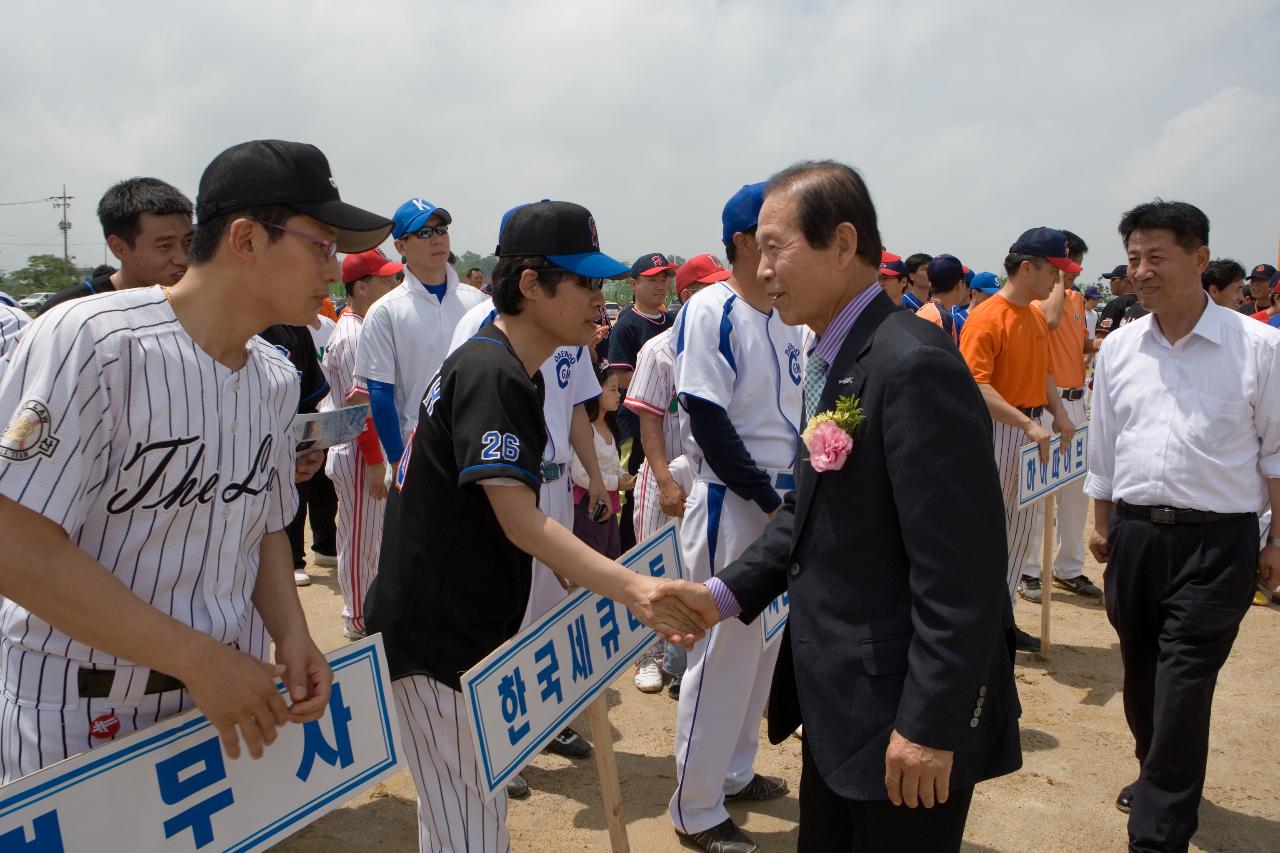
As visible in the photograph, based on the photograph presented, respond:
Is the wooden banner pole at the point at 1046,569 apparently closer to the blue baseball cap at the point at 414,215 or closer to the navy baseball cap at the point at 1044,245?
the navy baseball cap at the point at 1044,245

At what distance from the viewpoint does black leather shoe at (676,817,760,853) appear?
351 cm

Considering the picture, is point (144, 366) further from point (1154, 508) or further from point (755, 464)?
point (1154, 508)

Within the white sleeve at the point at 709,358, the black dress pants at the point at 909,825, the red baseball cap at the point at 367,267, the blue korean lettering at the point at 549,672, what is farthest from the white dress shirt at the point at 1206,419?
the red baseball cap at the point at 367,267

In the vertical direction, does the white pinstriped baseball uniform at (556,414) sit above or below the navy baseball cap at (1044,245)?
below

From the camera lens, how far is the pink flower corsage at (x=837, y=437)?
2.00m

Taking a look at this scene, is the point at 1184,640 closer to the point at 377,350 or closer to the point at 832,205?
the point at 832,205

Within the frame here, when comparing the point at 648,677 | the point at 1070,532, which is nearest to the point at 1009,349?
the point at 1070,532

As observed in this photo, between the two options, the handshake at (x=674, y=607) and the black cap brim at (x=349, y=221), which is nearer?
the black cap brim at (x=349, y=221)

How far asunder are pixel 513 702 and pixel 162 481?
1055 mm

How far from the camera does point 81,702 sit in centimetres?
178

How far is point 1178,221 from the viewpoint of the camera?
142 inches

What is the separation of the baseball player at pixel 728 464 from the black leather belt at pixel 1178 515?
144 cm

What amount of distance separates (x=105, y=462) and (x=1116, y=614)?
374cm

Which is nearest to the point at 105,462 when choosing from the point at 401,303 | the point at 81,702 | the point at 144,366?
the point at 144,366
